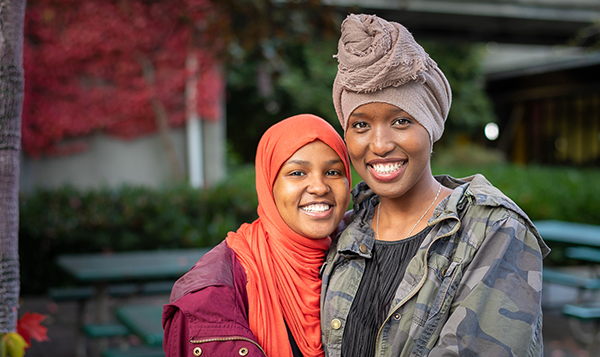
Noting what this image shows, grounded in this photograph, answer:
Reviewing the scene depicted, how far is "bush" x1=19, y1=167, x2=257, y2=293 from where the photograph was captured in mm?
7008

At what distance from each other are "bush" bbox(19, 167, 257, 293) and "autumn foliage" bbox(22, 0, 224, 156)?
1.71 meters

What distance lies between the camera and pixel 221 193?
311 inches

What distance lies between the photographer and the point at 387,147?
1.90 m

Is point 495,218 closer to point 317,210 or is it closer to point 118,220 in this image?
point 317,210

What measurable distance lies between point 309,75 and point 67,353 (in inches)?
498

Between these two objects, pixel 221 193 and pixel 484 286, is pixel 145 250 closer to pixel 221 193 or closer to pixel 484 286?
pixel 221 193

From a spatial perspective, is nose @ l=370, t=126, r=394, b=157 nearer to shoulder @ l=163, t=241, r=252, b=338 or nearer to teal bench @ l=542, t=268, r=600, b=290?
shoulder @ l=163, t=241, r=252, b=338

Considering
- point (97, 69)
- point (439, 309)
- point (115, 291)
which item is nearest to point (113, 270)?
point (115, 291)

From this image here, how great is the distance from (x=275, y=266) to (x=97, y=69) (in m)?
7.93

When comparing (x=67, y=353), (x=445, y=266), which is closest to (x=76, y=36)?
(x=67, y=353)

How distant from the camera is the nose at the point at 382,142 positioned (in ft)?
6.23

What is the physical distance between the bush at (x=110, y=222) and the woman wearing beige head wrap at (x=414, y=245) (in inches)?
217

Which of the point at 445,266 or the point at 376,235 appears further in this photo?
the point at 376,235

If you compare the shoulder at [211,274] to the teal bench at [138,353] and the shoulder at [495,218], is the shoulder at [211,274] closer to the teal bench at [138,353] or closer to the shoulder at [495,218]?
the shoulder at [495,218]
